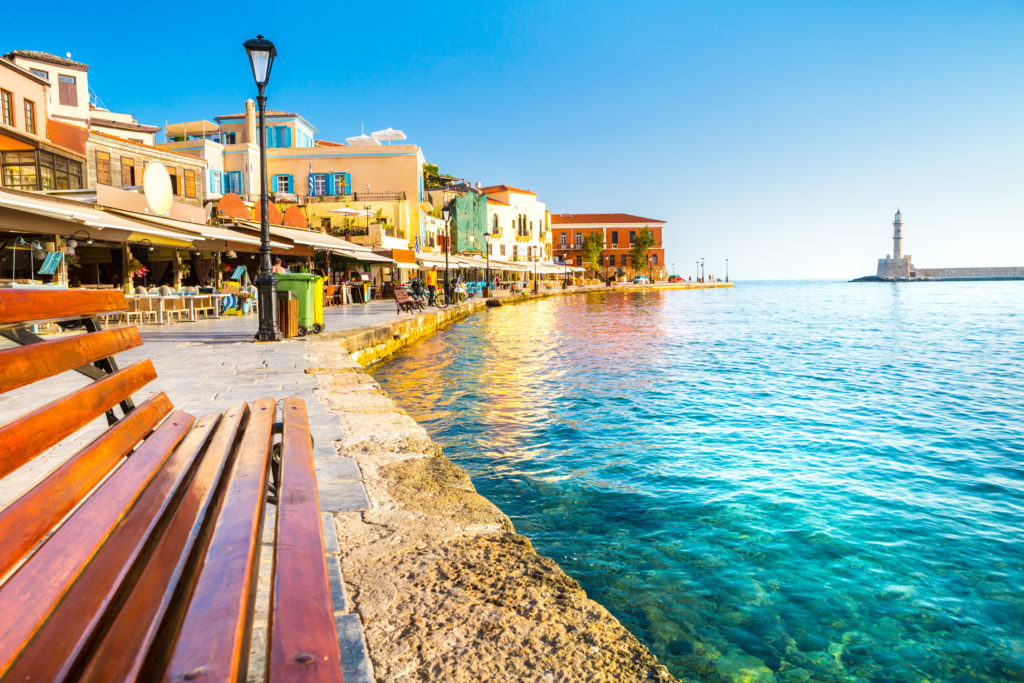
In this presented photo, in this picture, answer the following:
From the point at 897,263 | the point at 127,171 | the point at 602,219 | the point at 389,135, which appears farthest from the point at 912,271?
the point at 127,171

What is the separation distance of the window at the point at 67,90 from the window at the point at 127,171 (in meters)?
4.36

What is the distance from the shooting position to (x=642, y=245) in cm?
7256

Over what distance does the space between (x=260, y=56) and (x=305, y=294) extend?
3266mm

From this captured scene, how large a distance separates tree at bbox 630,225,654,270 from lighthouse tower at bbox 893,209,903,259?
6825 cm

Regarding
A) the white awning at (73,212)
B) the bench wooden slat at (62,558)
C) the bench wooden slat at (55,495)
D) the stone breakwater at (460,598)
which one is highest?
the white awning at (73,212)

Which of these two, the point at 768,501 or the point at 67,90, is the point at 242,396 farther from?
the point at 67,90

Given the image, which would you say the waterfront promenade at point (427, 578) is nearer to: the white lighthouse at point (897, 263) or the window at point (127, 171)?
the window at point (127, 171)

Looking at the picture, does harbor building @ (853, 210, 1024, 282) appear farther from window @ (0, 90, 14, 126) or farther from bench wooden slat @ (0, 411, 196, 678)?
bench wooden slat @ (0, 411, 196, 678)

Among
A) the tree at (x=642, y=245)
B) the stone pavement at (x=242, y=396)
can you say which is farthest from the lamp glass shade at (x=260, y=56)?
the tree at (x=642, y=245)

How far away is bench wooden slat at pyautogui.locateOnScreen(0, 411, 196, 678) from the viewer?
86 cm

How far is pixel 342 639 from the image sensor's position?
1500 millimetres

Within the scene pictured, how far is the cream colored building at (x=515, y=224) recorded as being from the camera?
5475 cm

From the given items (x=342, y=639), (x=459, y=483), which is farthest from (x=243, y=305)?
(x=342, y=639)

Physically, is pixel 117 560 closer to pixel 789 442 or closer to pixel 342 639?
pixel 342 639
